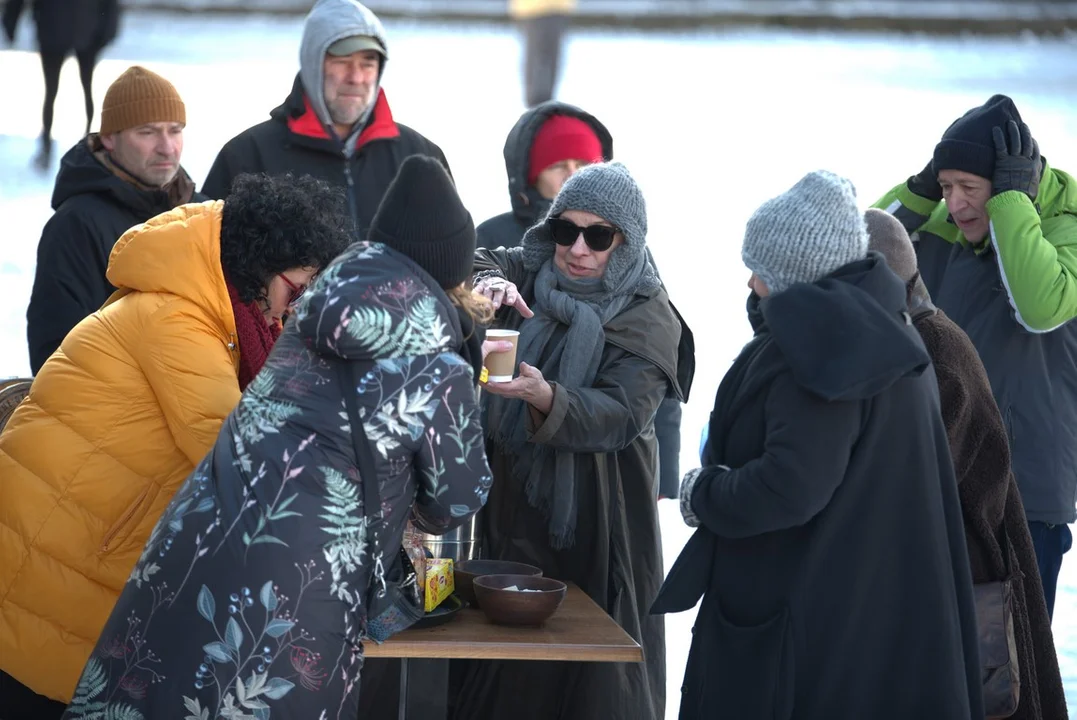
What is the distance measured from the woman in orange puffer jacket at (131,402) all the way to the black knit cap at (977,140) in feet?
5.98

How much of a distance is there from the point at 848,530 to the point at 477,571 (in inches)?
32.0

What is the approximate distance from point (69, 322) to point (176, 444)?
1258 millimetres

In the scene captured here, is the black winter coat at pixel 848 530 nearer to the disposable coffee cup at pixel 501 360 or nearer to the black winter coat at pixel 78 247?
the disposable coffee cup at pixel 501 360

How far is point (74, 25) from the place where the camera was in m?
11.1

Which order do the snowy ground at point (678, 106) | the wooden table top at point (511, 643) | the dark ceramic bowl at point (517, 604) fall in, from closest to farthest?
the wooden table top at point (511, 643), the dark ceramic bowl at point (517, 604), the snowy ground at point (678, 106)

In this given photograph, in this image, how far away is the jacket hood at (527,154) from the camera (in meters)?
4.07

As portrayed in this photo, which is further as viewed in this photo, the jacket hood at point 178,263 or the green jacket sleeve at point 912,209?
the green jacket sleeve at point 912,209

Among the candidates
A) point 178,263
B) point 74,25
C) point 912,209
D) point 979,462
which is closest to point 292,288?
point 178,263

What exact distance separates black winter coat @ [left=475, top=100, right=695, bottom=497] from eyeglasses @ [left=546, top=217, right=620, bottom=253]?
747 mm

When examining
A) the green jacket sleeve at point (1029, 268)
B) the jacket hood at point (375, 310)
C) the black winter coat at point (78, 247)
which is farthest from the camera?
the black winter coat at point (78, 247)

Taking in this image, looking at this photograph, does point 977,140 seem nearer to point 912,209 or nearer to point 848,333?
point 912,209

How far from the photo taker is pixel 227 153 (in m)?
4.14

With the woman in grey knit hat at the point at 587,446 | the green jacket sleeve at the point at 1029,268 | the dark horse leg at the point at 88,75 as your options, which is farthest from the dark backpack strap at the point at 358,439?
the dark horse leg at the point at 88,75

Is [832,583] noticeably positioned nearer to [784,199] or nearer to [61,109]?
[784,199]
